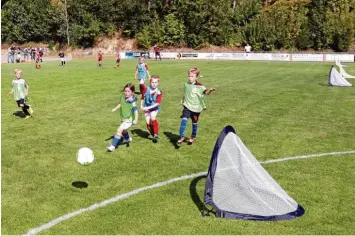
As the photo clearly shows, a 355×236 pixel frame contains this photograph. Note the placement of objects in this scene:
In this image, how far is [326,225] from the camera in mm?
6832

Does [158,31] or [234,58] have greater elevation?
[158,31]

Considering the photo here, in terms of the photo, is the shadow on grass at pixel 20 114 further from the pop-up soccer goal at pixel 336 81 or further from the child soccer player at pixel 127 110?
the pop-up soccer goal at pixel 336 81

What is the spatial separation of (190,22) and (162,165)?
71338 millimetres

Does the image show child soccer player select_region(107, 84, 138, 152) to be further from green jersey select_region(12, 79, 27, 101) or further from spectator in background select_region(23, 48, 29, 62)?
spectator in background select_region(23, 48, 29, 62)

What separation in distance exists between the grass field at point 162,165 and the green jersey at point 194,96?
3.47ft

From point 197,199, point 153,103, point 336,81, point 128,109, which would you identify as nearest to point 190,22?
point 336,81

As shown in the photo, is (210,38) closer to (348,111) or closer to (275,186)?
(348,111)

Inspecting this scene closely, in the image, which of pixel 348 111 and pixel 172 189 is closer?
pixel 172 189

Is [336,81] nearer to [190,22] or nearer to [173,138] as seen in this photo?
[173,138]

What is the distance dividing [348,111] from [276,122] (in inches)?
162

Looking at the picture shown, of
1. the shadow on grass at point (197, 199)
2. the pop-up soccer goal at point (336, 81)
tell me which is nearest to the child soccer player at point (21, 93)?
the shadow on grass at point (197, 199)

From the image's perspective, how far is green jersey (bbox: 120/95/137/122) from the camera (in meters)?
11.6

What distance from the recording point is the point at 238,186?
7277mm

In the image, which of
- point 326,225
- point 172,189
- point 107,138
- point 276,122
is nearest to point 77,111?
point 107,138
